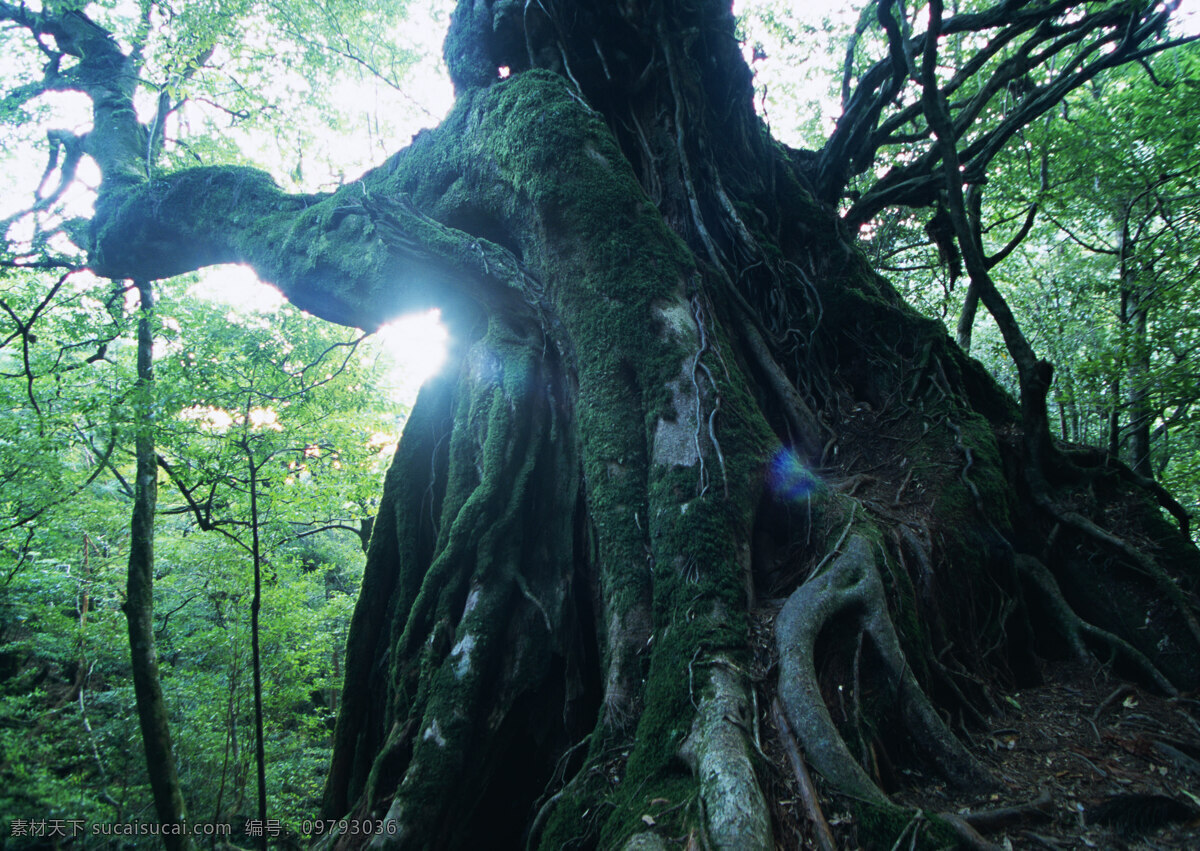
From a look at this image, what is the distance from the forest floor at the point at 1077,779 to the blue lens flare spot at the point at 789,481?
4.26 feet

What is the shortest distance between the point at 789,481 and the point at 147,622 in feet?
19.5

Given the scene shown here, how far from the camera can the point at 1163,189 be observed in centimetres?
689

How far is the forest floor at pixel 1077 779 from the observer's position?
1.73 m

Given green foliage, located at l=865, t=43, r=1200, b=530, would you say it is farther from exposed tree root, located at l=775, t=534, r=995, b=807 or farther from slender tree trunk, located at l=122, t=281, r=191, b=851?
slender tree trunk, located at l=122, t=281, r=191, b=851

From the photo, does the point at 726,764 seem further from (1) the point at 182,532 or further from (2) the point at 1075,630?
(1) the point at 182,532

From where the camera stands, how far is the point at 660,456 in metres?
2.95

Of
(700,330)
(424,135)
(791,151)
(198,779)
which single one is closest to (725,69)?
(791,151)

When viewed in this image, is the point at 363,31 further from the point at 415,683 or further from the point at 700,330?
the point at 415,683

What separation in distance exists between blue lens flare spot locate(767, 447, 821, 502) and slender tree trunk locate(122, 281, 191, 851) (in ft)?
18.7

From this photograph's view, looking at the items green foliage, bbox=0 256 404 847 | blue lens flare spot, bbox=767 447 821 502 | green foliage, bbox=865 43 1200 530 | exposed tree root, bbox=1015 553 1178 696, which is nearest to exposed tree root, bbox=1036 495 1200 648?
exposed tree root, bbox=1015 553 1178 696

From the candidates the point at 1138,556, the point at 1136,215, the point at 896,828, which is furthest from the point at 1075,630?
the point at 1136,215

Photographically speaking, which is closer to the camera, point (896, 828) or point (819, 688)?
point (896, 828)

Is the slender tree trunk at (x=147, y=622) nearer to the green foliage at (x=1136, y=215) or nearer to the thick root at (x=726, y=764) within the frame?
the thick root at (x=726, y=764)

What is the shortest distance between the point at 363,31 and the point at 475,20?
4207 mm
